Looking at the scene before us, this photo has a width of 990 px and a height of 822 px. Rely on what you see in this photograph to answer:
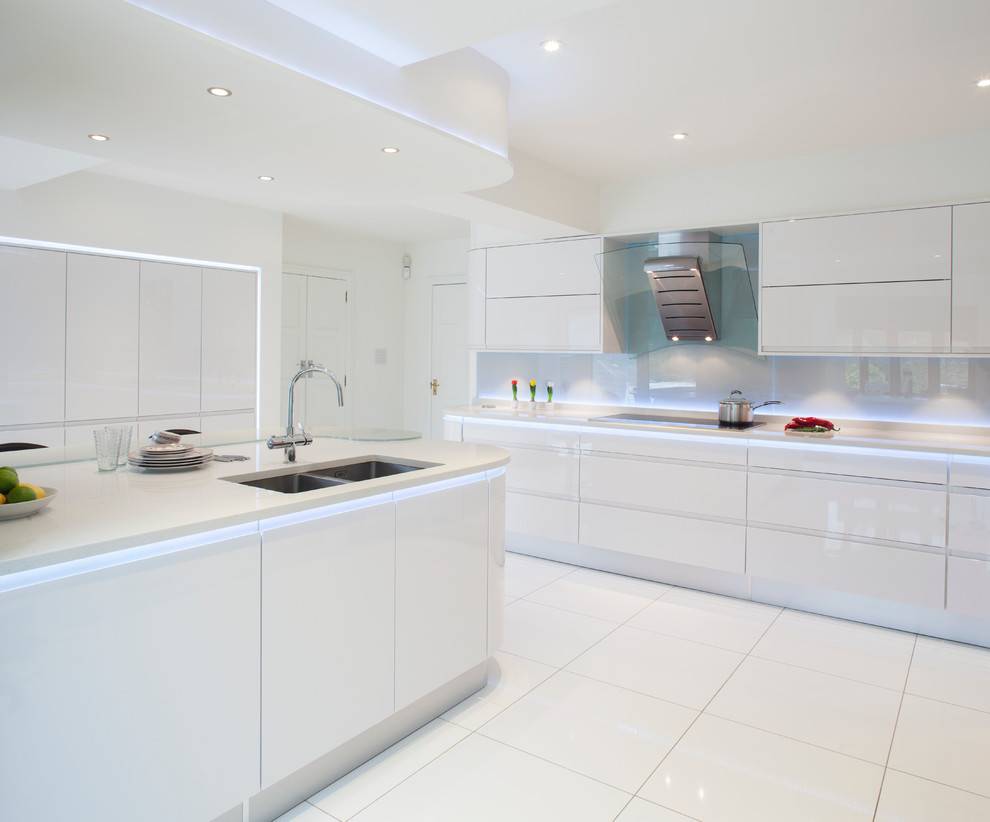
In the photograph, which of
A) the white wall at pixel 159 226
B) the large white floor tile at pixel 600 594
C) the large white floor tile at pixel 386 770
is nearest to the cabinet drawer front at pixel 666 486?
the large white floor tile at pixel 600 594

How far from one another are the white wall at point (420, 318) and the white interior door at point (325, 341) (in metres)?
0.75

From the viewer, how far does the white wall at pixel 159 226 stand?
13.6 feet

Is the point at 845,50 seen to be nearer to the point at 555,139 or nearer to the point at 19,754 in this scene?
the point at 555,139

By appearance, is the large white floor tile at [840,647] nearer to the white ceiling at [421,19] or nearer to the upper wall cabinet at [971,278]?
the upper wall cabinet at [971,278]

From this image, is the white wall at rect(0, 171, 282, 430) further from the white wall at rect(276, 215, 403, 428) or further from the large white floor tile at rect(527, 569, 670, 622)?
the large white floor tile at rect(527, 569, 670, 622)

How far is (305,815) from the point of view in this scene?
2023 millimetres

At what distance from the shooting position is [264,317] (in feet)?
17.8

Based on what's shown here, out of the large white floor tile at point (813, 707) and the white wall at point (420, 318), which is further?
the white wall at point (420, 318)

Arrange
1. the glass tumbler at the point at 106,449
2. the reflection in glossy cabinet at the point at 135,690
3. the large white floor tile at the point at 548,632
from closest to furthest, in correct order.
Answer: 1. the reflection in glossy cabinet at the point at 135,690
2. the glass tumbler at the point at 106,449
3. the large white floor tile at the point at 548,632

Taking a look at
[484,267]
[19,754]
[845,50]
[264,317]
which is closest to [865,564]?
[845,50]

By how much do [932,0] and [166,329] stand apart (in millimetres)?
4635

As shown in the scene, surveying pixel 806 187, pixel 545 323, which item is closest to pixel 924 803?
pixel 806 187

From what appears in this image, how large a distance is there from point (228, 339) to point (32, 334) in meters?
1.32

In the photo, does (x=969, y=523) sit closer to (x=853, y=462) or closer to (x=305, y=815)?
(x=853, y=462)
